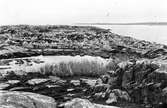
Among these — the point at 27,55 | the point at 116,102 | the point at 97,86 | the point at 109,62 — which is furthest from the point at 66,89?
the point at 27,55

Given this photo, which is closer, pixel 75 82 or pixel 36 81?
pixel 36 81

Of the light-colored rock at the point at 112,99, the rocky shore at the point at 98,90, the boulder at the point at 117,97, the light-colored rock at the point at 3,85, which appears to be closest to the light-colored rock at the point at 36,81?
the rocky shore at the point at 98,90

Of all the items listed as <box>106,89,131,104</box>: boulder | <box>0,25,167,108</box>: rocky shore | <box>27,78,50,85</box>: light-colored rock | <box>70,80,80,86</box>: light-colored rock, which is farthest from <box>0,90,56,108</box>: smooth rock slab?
<box>70,80,80,86</box>: light-colored rock

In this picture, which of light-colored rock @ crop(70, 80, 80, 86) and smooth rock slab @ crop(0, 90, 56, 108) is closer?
smooth rock slab @ crop(0, 90, 56, 108)

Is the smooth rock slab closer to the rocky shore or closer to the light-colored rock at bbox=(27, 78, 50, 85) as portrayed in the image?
the rocky shore

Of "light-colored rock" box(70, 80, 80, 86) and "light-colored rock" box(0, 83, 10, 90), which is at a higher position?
"light-colored rock" box(0, 83, 10, 90)

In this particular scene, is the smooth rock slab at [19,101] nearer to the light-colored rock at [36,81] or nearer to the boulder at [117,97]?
the boulder at [117,97]

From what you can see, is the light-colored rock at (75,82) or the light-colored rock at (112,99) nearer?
the light-colored rock at (112,99)

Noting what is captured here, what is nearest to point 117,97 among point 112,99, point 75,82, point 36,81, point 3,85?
point 112,99

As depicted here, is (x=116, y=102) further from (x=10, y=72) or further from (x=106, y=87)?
(x=10, y=72)

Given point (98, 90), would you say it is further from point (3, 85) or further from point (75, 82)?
point (3, 85)

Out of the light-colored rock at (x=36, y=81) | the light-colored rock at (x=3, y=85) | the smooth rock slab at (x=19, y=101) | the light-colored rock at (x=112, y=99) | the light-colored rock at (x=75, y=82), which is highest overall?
the smooth rock slab at (x=19, y=101)

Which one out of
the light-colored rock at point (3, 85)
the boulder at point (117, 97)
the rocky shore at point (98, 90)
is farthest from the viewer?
the light-colored rock at point (3, 85)

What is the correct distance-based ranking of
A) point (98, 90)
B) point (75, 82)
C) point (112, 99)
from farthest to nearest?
point (75, 82)
point (98, 90)
point (112, 99)
